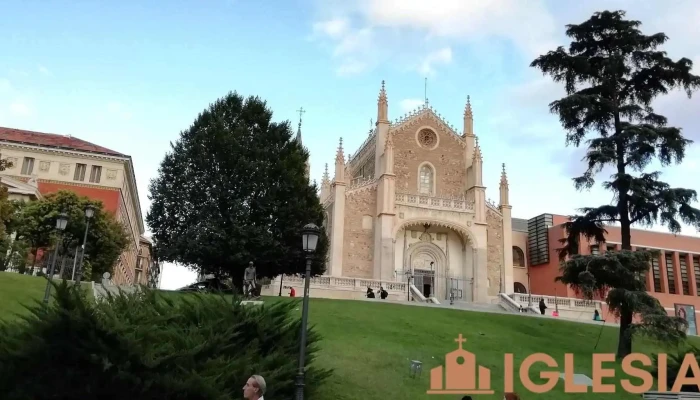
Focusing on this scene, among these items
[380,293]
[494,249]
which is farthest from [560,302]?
[380,293]

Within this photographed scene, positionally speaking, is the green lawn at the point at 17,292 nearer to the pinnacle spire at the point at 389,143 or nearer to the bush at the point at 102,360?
the bush at the point at 102,360

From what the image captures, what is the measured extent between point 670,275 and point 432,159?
2142 cm

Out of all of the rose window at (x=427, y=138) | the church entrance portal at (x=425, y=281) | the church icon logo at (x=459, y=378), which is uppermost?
the rose window at (x=427, y=138)

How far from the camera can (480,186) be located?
45250mm

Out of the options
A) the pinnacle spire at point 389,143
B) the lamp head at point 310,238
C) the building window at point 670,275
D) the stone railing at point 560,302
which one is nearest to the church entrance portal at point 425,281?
the stone railing at point 560,302

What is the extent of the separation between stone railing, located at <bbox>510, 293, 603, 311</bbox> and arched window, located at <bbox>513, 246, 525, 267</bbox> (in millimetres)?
12571

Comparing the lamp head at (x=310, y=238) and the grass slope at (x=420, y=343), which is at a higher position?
the lamp head at (x=310, y=238)

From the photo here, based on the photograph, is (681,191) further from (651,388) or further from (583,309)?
(583,309)

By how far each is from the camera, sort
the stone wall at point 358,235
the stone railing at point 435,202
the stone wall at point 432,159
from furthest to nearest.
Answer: the stone wall at point 432,159 → the stone railing at point 435,202 → the stone wall at point 358,235

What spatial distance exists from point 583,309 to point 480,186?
12029 millimetres

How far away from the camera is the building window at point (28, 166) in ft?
143

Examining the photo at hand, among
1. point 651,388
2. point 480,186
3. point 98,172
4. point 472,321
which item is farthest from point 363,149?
point 651,388

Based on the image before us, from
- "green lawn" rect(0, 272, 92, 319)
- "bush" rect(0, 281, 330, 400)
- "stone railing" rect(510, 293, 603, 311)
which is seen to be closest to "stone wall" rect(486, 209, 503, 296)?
"stone railing" rect(510, 293, 603, 311)

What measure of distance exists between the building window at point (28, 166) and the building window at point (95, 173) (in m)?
4.23
